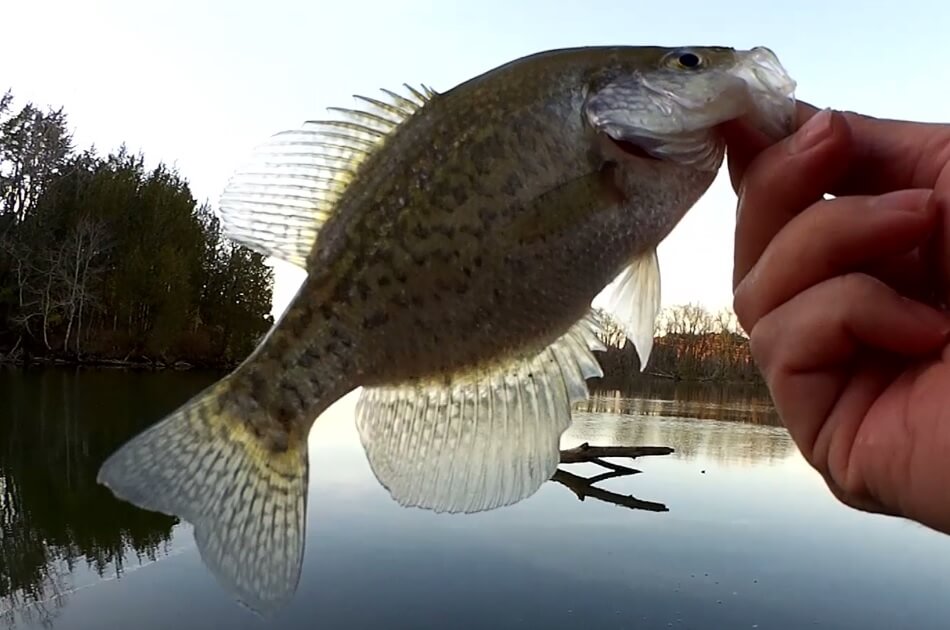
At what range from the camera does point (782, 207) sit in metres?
1.87

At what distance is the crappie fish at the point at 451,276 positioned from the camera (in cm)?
194

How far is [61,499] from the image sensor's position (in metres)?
32.6

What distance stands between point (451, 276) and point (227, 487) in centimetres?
84

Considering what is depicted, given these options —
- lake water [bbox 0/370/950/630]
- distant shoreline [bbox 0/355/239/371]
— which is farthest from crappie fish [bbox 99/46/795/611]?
distant shoreline [bbox 0/355/239/371]

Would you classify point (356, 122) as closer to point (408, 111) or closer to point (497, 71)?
point (408, 111)

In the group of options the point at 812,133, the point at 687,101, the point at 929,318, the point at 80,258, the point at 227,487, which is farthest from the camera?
the point at 80,258

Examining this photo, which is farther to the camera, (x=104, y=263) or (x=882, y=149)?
(x=104, y=263)

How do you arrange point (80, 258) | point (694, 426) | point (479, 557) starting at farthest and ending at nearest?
point (694, 426), point (80, 258), point (479, 557)

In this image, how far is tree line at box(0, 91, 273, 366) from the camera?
61500mm

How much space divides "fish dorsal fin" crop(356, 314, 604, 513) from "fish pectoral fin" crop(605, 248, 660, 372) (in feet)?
0.31

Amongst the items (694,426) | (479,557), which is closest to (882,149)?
(479,557)

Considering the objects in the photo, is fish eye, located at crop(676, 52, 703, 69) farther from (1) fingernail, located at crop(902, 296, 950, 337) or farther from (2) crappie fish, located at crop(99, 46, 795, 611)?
(1) fingernail, located at crop(902, 296, 950, 337)

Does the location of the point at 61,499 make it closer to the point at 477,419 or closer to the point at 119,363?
the point at 477,419

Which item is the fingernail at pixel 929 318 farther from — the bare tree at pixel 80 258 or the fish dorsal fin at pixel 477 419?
the bare tree at pixel 80 258
